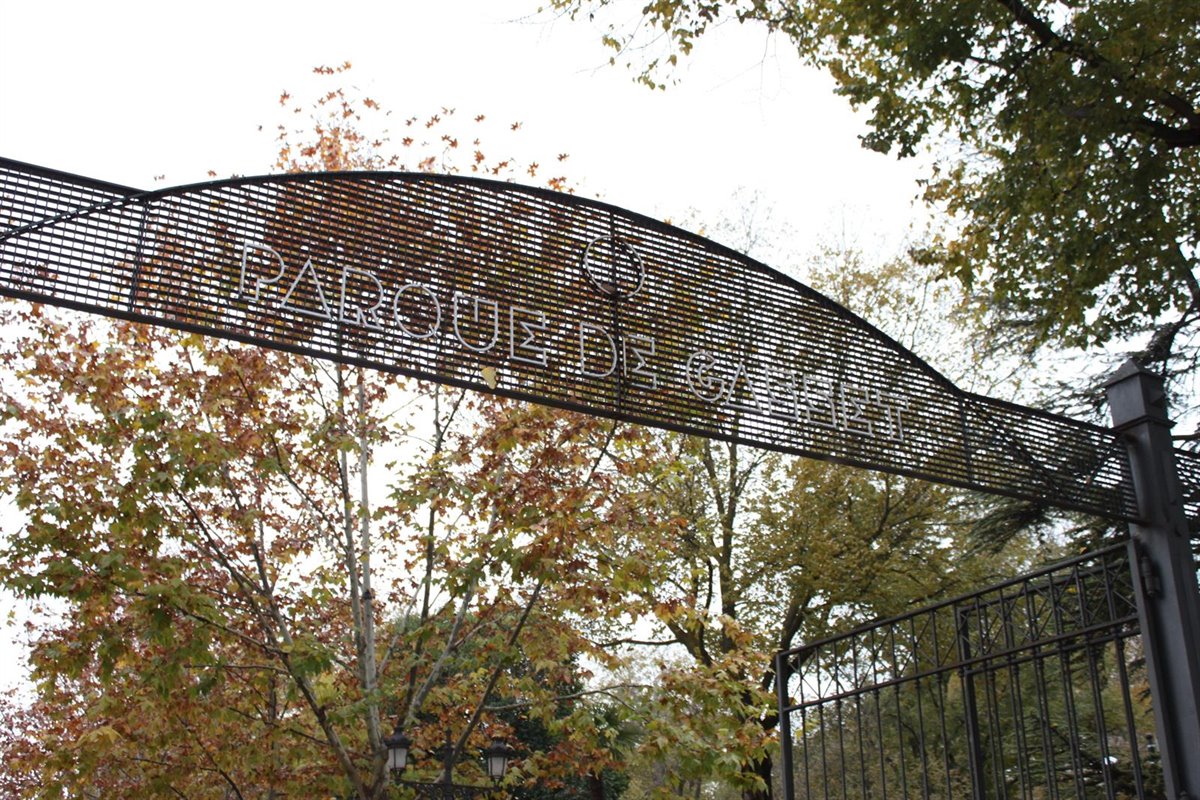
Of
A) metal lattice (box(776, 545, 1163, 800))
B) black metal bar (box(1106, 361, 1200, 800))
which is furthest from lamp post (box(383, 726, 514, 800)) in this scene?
black metal bar (box(1106, 361, 1200, 800))

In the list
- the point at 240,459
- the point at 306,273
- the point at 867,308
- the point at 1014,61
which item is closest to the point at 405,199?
the point at 306,273

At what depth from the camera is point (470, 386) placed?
5.41 m

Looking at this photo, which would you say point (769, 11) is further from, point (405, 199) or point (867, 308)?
point (867, 308)

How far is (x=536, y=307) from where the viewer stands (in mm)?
5906

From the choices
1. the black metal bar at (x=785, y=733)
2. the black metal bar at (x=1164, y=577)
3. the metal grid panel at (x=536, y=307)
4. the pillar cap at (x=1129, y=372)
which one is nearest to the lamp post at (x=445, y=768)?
the black metal bar at (x=785, y=733)

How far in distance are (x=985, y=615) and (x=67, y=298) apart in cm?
562

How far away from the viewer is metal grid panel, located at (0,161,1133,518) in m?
4.98

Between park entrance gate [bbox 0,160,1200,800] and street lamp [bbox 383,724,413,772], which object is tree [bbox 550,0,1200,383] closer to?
park entrance gate [bbox 0,160,1200,800]

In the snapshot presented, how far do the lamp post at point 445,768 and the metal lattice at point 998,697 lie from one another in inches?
118

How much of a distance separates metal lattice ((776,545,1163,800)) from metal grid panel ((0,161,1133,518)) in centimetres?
96

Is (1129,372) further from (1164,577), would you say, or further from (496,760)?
(496,760)

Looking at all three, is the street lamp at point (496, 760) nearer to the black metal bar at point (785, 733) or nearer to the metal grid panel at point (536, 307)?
the black metal bar at point (785, 733)

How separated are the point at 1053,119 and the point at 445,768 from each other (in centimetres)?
785

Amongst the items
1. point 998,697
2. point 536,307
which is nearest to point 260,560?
point 536,307
